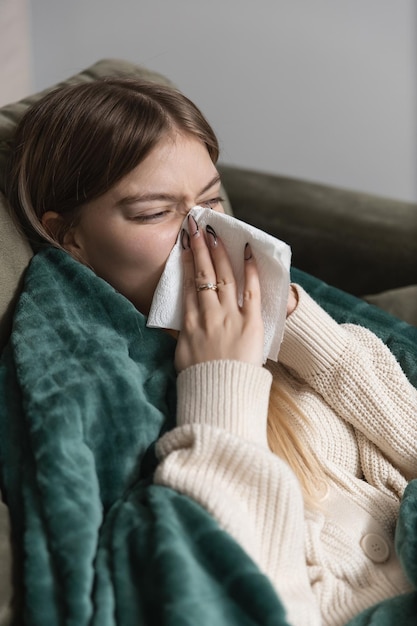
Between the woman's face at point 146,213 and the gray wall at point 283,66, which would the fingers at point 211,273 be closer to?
the woman's face at point 146,213

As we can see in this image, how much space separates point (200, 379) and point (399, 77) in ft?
5.14

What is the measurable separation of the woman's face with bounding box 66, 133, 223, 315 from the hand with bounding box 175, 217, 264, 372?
4 cm

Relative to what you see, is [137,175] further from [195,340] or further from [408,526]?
[408,526]

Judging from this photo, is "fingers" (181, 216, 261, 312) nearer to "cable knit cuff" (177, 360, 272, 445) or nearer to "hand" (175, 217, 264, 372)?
"hand" (175, 217, 264, 372)

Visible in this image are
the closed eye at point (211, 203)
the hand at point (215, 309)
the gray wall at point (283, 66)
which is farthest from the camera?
the gray wall at point (283, 66)

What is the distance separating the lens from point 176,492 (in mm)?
923

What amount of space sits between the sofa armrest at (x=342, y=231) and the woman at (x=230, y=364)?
0.53 meters

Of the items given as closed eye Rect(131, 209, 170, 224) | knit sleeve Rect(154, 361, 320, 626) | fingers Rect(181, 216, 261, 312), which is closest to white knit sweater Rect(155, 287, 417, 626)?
knit sleeve Rect(154, 361, 320, 626)

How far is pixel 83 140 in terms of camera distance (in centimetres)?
113

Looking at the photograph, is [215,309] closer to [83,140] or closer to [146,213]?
[146,213]

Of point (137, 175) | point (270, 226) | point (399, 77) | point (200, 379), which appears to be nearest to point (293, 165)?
point (399, 77)

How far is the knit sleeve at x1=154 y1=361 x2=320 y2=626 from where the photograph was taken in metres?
0.91

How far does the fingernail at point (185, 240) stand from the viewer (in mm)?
1146

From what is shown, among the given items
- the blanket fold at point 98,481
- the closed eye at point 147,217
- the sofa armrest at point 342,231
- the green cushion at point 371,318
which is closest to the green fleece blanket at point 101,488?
the blanket fold at point 98,481
